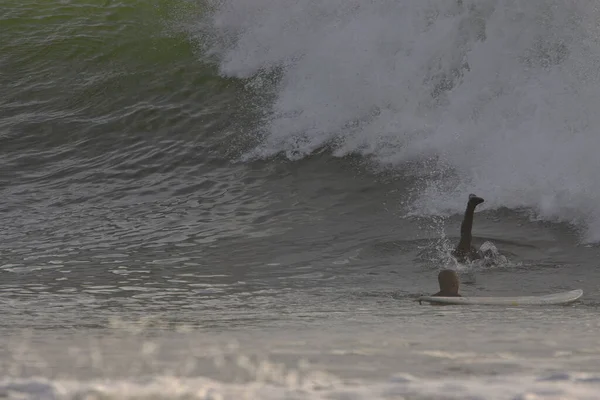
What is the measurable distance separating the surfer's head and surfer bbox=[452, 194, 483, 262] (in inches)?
49.0

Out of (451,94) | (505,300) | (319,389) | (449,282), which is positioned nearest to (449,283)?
(449,282)

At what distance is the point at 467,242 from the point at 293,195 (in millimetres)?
3160

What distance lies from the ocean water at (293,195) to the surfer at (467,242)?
0.16 m

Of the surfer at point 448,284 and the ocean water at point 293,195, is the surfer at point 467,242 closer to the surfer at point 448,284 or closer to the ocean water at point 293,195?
the ocean water at point 293,195

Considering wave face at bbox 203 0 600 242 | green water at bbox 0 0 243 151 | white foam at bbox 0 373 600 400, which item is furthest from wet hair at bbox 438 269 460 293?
green water at bbox 0 0 243 151

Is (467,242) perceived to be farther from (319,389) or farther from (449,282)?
(319,389)

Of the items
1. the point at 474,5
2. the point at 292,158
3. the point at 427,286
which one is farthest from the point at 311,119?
the point at 427,286

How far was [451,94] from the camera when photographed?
37.0ft

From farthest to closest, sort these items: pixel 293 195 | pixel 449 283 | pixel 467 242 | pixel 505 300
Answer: pixel 293 195 → pixel 467 242 → pixel 449 283 → pixel 505 300

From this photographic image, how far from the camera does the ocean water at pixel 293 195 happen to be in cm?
308

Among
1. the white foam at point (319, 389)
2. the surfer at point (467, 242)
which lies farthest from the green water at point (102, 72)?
the white foam at point (319, 389)

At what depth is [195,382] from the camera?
2588 millimetres

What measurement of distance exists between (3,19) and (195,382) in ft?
51.9

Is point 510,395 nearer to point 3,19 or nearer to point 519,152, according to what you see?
point 519,152
